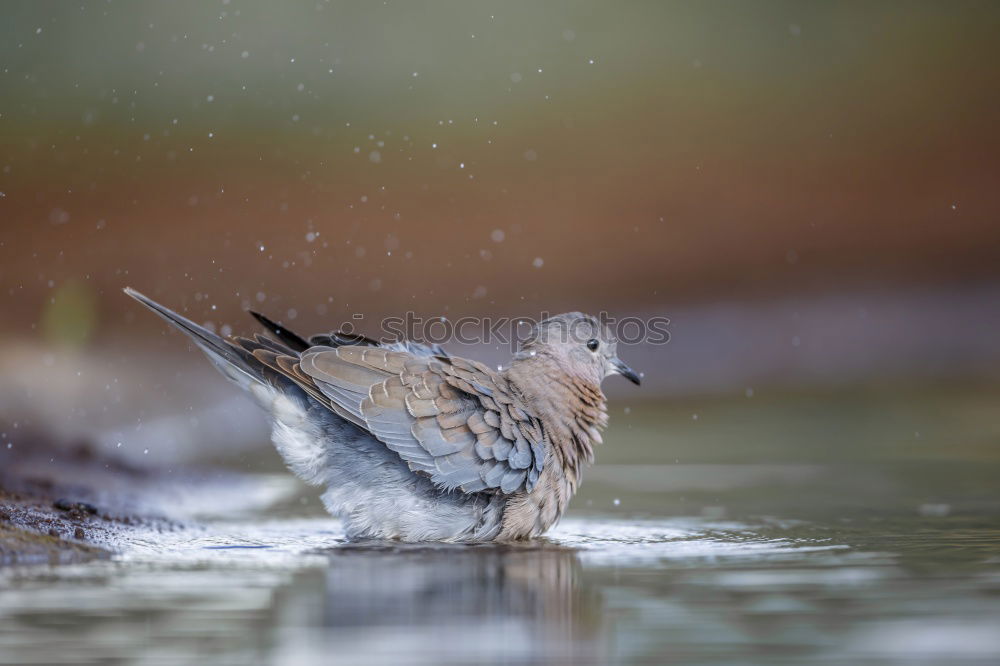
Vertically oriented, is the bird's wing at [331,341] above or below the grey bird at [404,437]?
above

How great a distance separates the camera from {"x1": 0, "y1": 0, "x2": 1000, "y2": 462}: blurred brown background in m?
11.6

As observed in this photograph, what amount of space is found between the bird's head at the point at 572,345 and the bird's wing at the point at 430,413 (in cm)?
54

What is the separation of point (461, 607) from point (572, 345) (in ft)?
8.21

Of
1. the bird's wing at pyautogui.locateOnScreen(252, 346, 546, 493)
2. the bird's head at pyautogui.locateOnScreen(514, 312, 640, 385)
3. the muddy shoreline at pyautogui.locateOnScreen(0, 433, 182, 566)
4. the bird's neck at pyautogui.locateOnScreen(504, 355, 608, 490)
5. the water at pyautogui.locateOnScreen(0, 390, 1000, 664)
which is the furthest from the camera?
the bird's head at pyautogui.locateOnScreen(514, 312, 640, 385)

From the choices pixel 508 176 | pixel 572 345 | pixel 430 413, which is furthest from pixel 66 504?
pixel 508 176

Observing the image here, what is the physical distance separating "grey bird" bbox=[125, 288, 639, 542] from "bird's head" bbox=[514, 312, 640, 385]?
37 cm

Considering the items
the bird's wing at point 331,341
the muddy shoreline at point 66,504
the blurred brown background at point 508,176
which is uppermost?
the blurred brown background at point 508,176

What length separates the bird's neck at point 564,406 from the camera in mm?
5516

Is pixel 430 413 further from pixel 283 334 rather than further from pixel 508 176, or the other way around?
pixel 508 176

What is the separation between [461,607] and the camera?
351cm

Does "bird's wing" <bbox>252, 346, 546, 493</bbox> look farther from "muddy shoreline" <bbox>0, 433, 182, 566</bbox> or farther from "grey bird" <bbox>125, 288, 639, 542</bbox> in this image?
"muddy shoreline" <bbox>0, 433, 182, 566</bbox>

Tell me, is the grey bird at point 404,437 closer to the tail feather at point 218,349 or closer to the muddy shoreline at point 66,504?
the tail feather at point 218,349

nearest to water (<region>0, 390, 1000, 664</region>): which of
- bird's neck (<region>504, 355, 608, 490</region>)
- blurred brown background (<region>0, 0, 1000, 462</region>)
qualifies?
bird's neck (<region>504, 355, 608, 490</region>)

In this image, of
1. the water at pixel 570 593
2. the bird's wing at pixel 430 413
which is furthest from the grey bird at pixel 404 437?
the water at pixel 570 593
